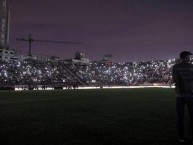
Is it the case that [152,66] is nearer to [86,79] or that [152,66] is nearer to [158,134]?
[86,79]

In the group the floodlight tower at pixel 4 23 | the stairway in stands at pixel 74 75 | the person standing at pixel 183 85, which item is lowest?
the person standing at pixel 183 85

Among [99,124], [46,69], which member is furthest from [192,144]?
[46,69]

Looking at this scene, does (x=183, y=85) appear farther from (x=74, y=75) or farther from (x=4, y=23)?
(x=4, y=23)

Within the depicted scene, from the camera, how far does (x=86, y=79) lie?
141000 millimetres

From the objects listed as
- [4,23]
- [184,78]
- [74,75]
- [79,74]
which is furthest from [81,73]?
[184,78]

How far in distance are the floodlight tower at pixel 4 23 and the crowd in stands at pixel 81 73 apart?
3961 cm

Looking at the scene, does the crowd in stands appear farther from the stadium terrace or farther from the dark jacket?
the dark jacket

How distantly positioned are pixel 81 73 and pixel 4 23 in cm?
5324

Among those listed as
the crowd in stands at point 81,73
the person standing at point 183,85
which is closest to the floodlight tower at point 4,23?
the crowd in stands at point 81,73

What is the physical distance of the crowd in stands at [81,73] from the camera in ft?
333

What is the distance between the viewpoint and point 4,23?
165 m

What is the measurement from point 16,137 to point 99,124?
3778 millimetres

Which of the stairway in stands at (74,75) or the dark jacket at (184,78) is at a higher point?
the stairway in stands at (74,75)

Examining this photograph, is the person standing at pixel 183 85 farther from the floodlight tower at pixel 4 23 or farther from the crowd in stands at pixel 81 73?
the floodlight tower at pixel 4 23
